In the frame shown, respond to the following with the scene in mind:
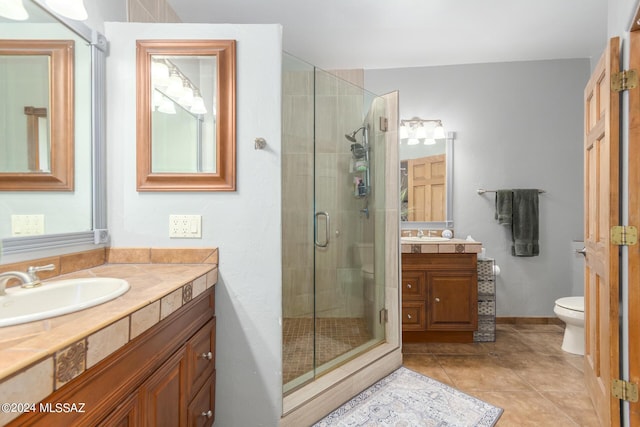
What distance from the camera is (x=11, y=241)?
107cm

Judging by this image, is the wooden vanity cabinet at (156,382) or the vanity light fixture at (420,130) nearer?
the wooden vanity cabinet at (156,382)

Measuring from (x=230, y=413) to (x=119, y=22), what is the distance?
2032 mm

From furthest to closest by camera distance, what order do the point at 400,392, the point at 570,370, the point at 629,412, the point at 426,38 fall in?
the point at 426,38, the point at 570,370, the point at 400,392, the point at 629,412

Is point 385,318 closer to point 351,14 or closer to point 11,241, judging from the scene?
point 11,241

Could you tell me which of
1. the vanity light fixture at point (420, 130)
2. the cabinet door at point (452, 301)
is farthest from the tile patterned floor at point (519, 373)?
the vanity light fixture at point (420, 130)

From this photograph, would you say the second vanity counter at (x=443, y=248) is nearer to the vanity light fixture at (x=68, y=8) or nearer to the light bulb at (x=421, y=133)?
the light bulb at (x=421, y=133)

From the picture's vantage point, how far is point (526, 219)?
3.02m

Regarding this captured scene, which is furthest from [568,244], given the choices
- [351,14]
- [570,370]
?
[351,14]

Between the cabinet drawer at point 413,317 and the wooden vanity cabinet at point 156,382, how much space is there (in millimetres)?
1739

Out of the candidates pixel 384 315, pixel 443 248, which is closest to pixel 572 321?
pixel 443 248

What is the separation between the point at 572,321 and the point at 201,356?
8.93 feet

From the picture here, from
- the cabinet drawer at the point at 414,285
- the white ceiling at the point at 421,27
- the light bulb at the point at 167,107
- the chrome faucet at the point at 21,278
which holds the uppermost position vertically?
the white ceiling at the point at 421,27

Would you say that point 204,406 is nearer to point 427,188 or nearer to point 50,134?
point 50,134

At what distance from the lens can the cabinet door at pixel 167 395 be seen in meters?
0.92
